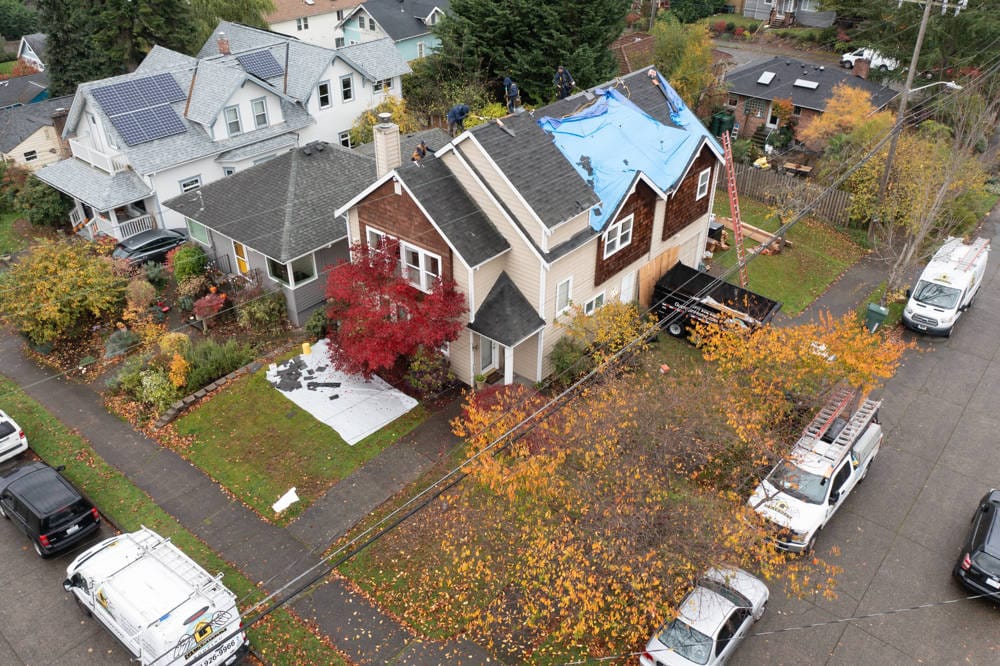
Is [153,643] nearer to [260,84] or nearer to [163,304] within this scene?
[163,304]

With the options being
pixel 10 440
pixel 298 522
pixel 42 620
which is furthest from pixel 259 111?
pixel 42 620

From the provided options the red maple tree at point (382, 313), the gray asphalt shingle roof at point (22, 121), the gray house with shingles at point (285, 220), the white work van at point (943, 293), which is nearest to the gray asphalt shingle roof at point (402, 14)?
the gray asphalt shingle roof at point (22, 121)

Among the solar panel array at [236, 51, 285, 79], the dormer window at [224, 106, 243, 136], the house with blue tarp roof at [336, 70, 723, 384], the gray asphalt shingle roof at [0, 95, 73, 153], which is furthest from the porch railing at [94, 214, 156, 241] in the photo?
the house with blue tarp roof at [336, 70, 723, 384]

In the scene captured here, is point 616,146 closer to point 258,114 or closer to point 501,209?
point 501,209

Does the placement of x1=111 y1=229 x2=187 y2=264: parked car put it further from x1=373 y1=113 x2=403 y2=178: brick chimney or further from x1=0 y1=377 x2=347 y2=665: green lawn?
x1=373 y1=113 x2=403 y2=178: brick chimney

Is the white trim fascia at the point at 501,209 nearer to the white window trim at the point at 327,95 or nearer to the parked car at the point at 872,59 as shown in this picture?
the white window trim at the point at 327,95

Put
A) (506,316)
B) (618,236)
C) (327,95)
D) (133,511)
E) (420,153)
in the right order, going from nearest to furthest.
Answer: (133,511)
(506,316)
(420,153)
(618,236)
(327,95)
